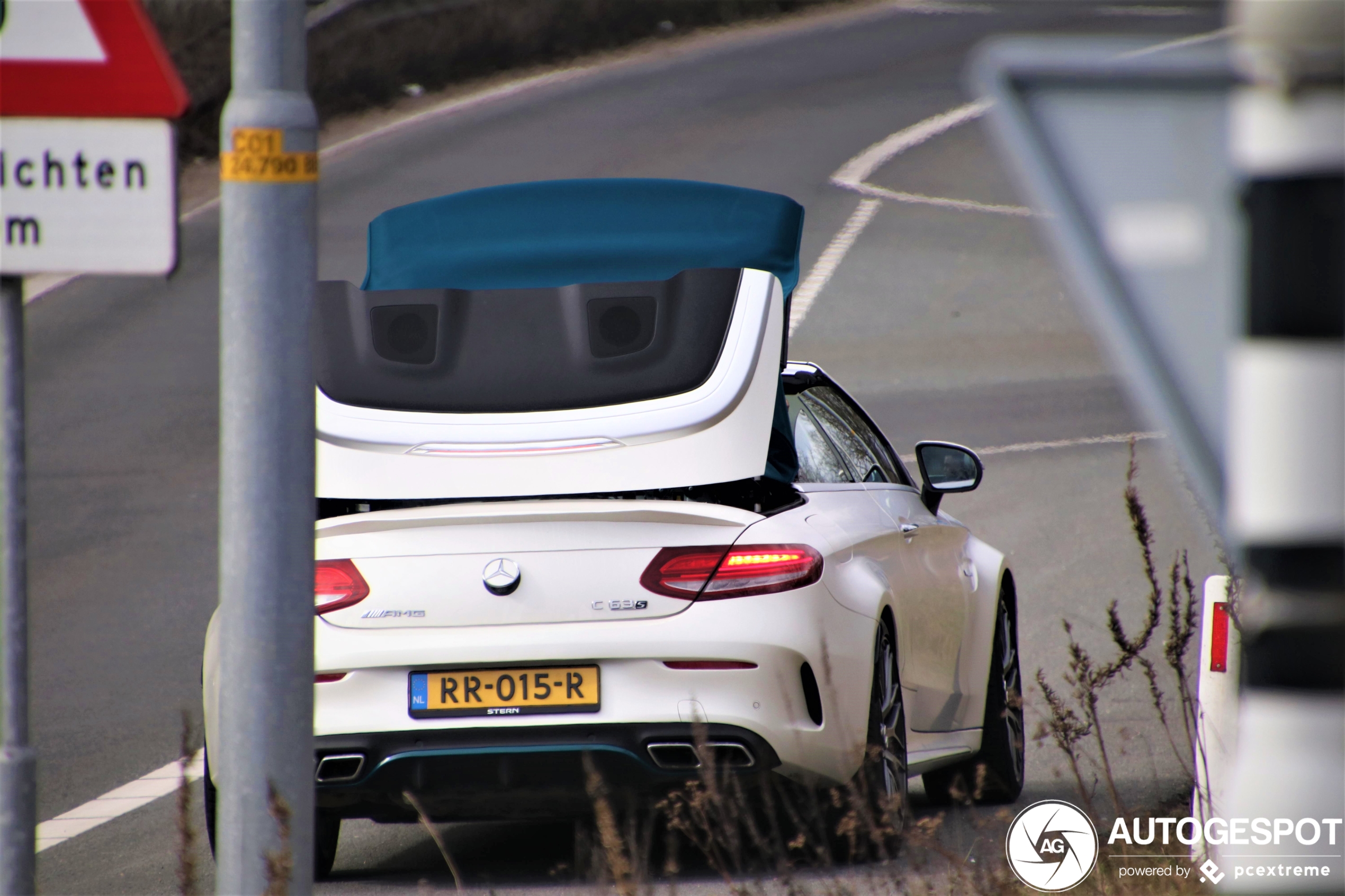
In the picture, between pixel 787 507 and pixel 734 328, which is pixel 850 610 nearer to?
pixel 787 507

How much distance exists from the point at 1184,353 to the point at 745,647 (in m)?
4.02

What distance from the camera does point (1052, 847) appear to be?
585 centimetres

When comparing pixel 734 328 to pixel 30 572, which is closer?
pixel 734 328

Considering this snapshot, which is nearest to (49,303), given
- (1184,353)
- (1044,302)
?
(1044,302)

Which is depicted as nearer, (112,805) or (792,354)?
(112,805)

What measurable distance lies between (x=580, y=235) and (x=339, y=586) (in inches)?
90.0

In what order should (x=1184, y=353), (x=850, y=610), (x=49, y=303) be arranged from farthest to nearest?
(x=49, y=303)
(x=850, y=610)
(x=1184, y=353)

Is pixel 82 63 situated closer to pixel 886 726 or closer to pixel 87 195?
pixel 87 195

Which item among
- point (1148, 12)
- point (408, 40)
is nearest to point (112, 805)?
point (408, 40)

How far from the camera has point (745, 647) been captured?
603cm

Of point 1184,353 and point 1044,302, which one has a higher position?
point 1184,353

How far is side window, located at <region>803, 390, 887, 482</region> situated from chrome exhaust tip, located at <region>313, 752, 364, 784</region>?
86.2 inches

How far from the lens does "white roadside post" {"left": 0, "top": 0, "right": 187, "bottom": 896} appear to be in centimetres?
429

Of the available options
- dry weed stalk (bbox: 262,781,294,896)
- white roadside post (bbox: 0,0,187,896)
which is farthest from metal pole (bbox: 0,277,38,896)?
dry weed stalk (bbox: 262,781,294,896)
